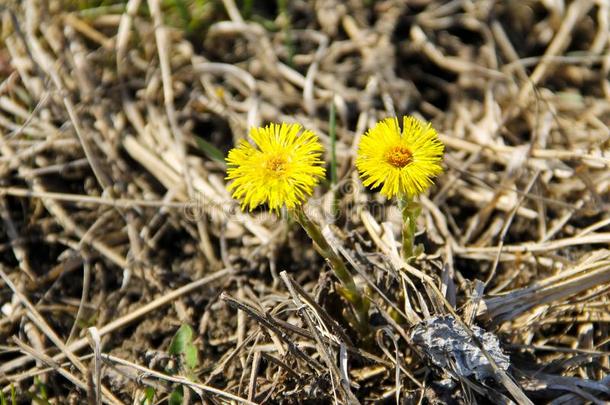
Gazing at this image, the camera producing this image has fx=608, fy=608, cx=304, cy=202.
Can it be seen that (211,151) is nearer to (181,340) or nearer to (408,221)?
(181,340)

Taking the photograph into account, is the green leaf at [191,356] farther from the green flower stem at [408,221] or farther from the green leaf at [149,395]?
the green flower stem at [408,221]

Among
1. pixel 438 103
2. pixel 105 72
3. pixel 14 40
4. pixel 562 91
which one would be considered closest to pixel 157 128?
pixel 105 72

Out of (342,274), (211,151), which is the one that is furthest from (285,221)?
(342,274)

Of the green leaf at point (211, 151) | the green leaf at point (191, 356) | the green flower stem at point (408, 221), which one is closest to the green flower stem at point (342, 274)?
the green flower stem at point (408, 221)

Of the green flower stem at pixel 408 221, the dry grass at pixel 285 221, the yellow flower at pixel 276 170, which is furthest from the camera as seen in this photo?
the dry grass at pixel 285 221

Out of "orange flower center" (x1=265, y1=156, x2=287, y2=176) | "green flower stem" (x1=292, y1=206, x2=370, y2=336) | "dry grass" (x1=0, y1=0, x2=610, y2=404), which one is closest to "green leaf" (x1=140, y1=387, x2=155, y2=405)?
"dry grass" (x1=0, y1=0, x2=610, y2=404)

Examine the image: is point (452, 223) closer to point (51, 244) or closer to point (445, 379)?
point (445, 379)
